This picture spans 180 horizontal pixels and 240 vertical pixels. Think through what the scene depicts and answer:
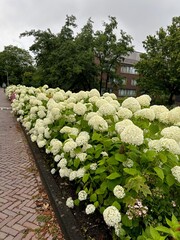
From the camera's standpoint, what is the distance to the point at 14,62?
71625 mm

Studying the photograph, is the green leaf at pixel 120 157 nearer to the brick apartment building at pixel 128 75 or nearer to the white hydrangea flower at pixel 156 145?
the white hydrangea flower at pixel 156 145

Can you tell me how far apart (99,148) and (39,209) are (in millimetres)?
1504

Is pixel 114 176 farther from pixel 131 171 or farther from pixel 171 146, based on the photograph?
pixel 171 146

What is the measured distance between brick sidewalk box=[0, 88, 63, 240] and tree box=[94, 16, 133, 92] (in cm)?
2303

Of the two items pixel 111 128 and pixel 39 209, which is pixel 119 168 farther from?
pixel 39 209

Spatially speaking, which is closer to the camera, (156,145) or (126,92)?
(156,145)

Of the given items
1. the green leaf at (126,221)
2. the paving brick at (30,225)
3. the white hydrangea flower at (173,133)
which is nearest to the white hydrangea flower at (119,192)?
the green leaf at (126,221)

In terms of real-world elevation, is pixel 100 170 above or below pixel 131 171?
below

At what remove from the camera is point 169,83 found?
24.5m

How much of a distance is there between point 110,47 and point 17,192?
1047 inches

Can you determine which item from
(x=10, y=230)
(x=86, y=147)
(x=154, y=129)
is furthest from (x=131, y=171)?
(x=10, y=230)

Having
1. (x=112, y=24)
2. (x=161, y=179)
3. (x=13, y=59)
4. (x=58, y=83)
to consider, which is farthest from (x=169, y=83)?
(x=13, y=59)

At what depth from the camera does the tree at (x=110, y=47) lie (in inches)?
1097

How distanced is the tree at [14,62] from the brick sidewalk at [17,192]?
208 ft
